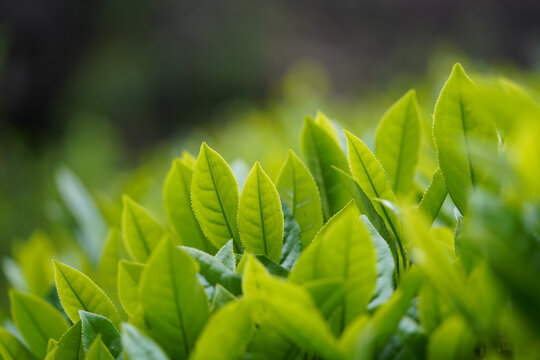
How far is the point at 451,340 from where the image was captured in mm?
730

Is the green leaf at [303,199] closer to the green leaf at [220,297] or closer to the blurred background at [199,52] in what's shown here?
the green leaf at [220,297]

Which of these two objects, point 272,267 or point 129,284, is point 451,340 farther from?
point 129,284

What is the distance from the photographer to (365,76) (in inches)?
460

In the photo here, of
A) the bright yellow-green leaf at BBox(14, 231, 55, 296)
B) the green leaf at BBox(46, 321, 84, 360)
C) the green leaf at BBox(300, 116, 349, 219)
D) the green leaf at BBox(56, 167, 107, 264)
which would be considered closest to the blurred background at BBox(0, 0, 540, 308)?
the green leaf at BBox(56, 167, 107, 264)

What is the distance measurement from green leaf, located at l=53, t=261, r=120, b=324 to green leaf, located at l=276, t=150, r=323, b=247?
42 centimetres

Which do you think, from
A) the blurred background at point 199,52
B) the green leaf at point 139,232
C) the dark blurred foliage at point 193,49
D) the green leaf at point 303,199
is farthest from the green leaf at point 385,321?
the dark blurred foliage at point 193,49

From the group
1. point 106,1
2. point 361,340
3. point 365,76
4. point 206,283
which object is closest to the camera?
point 361,340

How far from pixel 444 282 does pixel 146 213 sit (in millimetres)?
794

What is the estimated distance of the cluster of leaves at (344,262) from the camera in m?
0.68

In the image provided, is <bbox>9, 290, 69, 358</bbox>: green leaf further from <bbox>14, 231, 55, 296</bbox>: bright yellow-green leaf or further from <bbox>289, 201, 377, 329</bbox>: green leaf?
<bbox>289, 201, 377, 329</bbox>: green leaf

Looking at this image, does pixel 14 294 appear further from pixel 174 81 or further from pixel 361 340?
pixel 174 81

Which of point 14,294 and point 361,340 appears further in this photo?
point 14,294

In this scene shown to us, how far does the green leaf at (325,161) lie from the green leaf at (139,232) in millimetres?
394

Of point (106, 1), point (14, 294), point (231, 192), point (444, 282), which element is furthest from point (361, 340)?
point (106, 1)
